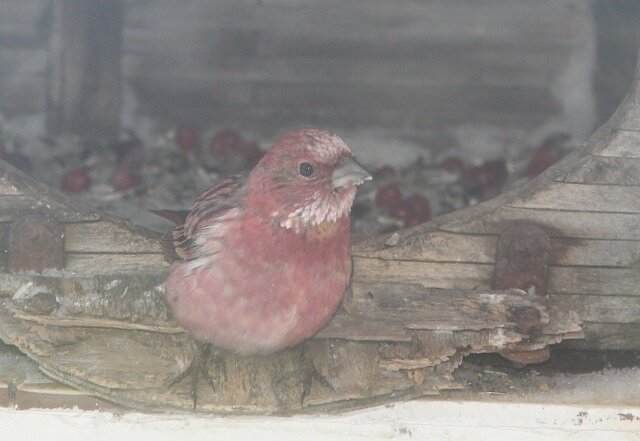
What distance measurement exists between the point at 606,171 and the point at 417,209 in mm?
1572

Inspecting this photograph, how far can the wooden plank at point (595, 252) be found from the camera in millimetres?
3604

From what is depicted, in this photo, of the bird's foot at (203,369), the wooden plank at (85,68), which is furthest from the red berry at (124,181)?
the bird's foot at (203,369)

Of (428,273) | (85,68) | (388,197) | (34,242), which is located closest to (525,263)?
(428,273)

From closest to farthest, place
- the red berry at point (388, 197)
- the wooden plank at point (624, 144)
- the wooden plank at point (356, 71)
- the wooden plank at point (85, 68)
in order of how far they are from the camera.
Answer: the wooden plank at point (624, 144), the red berry at point (388, 197), the wooden plank at point (85, 68), the wooden plank at point (356, 71)

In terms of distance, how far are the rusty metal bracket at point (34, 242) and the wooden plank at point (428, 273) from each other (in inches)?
42.8

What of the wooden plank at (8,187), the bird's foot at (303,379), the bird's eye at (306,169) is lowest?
the bird's foot at (303,379)

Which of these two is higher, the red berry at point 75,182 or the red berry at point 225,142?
the red berry at point 225,142

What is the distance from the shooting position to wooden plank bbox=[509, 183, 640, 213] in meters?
3.56

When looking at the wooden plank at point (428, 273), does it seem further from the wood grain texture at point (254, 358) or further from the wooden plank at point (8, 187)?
the wooden plank at point (8, 187)

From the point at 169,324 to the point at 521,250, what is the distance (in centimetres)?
127

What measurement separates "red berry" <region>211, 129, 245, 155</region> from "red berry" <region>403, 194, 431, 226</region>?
1.13 meters

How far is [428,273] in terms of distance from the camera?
365cm

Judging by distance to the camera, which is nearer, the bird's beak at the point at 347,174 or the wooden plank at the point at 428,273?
the bird's beak at the point at 347,174

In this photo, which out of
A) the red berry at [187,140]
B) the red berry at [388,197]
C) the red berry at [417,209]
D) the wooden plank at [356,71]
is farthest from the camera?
the wooden plank at [356,71]
